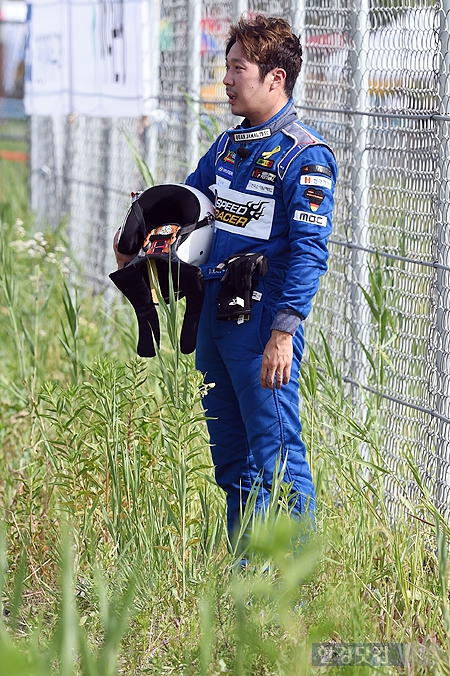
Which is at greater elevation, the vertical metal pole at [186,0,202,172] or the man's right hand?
the vertical metal pole at [186,0,202,172]

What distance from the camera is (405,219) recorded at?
157 inches

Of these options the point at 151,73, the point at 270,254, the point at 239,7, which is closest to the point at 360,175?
the point at 270,254

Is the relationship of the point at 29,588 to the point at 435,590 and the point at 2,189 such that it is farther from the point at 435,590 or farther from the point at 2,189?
the point at 2,189

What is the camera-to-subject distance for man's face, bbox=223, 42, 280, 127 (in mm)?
3508

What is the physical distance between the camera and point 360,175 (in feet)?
14.1

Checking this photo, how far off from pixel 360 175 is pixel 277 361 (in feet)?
4.14

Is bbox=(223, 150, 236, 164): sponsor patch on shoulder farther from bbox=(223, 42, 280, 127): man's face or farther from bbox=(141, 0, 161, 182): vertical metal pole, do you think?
bbox=(141, 0, 161, 182): vertical metal pole

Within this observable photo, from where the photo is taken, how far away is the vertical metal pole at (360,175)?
425 cm

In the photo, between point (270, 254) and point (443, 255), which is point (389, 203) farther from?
point (270, 254)

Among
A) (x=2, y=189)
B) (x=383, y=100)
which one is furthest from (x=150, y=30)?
(x=2, y=189)

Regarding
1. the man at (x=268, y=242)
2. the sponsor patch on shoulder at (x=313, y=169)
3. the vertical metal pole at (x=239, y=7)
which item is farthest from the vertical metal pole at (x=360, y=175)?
the vertical metal pole at (x=239, y=7)

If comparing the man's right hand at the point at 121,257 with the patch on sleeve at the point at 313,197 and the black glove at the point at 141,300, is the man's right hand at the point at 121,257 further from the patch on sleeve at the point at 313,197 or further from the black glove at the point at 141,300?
the patch on sleeve at the point at 313,197

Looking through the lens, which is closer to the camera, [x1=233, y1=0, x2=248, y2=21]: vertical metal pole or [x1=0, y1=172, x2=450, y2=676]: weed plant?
[x1=0, y1=172, x2=450, y2=676]: weed plant

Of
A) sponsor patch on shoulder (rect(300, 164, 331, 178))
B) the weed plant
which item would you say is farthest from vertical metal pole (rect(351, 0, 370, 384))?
sponsor patch on shoulder (rect(300, 164, 331, 178))
